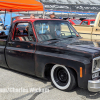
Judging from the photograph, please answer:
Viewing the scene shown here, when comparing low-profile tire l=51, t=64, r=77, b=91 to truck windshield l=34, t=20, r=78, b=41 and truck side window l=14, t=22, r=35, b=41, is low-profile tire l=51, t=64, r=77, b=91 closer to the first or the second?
truck windshield l=34, t=20, r=78, b=41

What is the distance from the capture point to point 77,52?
115 inches

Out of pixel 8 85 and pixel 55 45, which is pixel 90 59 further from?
pixel 8 85

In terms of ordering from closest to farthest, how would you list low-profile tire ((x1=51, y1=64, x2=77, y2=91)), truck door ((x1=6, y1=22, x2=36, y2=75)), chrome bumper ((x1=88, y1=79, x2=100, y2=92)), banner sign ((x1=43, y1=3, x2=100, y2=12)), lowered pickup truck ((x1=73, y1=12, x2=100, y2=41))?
chrome bumper ((x1=88, y1=79, x2=100, y2=92)) < low-profile tire ((x1=51, y1=64, x2=77, y2=91)) < truck door ((x1=6, y1=22, x2=36, y2=75)) < lowered pickup truck ((x1=73, y1=12, x2=100, y2=41)) < banner sign ((x1=43, y1=3, x2=100, y2=12))

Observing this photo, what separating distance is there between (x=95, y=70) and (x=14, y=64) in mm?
2238

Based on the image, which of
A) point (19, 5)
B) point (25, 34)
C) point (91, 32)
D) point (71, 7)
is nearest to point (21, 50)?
point (25, 34)

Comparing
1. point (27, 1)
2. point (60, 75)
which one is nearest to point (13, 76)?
point (60, 75)

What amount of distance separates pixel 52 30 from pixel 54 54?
36.6 inches

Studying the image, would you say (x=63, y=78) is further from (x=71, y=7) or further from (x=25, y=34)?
(x=71, y=7)

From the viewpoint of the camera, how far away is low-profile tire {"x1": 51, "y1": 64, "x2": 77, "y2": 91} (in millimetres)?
3083

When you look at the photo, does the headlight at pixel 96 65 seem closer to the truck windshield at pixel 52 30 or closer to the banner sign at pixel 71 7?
the truck windshield at pixel 52 30

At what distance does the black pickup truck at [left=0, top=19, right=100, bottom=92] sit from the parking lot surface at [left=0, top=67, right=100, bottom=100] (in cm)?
19

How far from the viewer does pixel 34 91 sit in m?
3.41

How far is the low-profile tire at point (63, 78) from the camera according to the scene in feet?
10.1

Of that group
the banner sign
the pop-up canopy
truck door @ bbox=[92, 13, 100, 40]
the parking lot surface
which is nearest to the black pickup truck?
the parking lot surface
